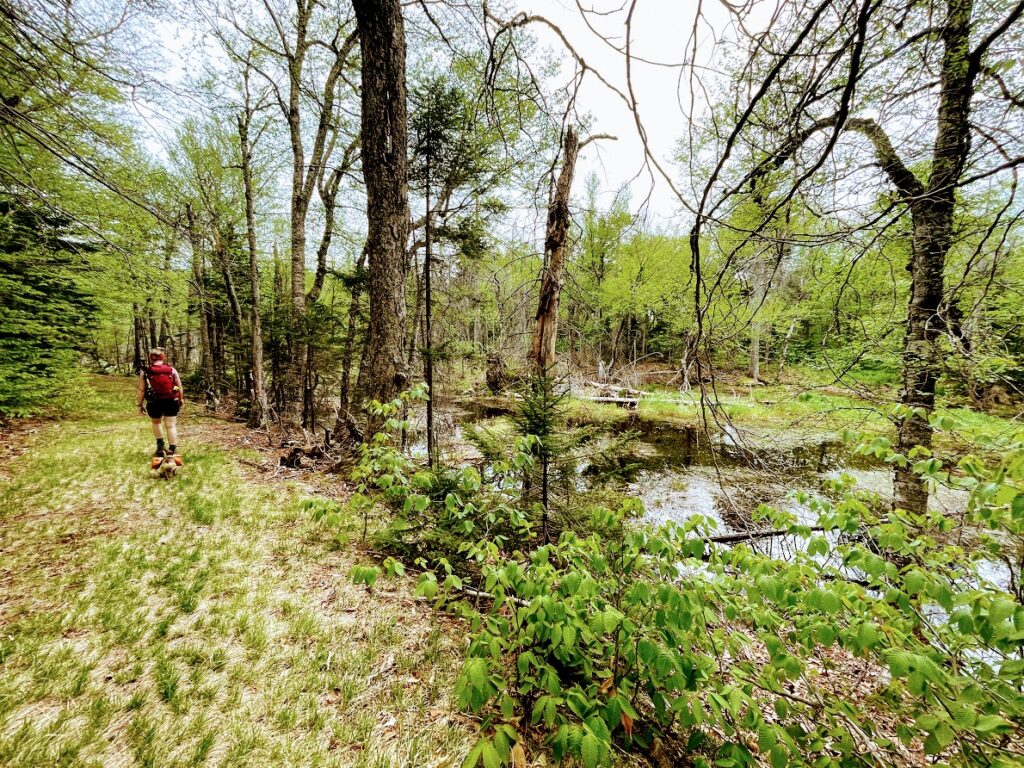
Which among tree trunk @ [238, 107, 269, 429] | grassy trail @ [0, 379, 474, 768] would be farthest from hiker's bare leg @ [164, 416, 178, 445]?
tree trunk @ [238, 107, 269, 429]

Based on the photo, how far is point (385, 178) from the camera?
481 centimetres

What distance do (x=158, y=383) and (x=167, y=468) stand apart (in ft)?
4.58

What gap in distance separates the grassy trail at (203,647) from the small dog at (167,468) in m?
0.95

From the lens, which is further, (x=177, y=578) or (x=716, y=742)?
(x=177, y=578)

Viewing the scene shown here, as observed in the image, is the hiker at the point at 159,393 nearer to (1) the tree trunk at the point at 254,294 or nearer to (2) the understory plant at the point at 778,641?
(1) the tree trunk at the point at 254,294

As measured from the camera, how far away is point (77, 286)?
27.2ft

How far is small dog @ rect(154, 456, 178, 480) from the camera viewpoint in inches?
218

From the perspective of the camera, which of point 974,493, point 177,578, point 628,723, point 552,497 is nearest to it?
point 974,493

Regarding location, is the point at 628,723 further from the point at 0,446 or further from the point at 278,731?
the point at 0,446

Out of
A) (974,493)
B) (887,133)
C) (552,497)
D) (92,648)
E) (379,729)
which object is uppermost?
(887,133)

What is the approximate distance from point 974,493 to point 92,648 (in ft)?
16.3

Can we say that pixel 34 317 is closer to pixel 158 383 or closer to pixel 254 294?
pixel 254 294

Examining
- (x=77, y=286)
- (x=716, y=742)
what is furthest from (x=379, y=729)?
(x=77, y=286)

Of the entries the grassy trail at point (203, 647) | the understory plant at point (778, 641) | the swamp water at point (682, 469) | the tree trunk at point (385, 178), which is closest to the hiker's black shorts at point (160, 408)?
the grassy trail at point (203, 647)
